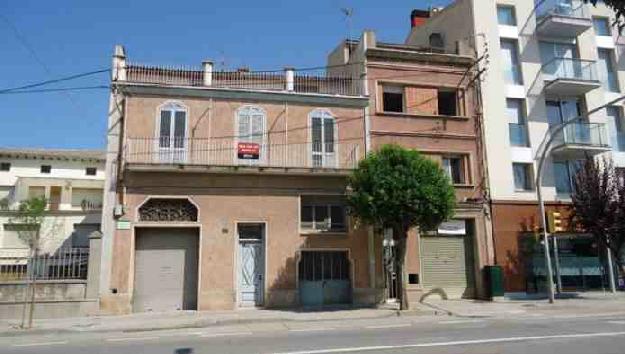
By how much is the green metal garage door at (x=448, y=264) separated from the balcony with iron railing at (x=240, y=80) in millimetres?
7047

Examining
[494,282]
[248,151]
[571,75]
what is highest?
[571,75]

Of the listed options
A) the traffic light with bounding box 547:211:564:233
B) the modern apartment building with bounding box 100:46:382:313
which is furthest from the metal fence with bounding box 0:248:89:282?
the traffic light with bounding box 547:211:564:233

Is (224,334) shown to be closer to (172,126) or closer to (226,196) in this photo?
(226,196)

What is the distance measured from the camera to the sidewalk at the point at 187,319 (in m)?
Result: 14.2

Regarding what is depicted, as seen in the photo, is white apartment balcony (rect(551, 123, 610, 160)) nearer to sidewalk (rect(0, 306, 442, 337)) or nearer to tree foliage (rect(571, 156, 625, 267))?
tree foliage (rect(571, 156, 625, 267))

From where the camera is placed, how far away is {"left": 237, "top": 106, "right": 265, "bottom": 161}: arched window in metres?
20.1

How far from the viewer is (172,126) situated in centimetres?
1967

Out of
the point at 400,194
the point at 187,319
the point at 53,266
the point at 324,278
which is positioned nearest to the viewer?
the point at 187,319

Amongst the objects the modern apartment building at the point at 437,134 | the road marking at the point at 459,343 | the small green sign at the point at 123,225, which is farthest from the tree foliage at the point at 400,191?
the small green sign at the point at 123,225

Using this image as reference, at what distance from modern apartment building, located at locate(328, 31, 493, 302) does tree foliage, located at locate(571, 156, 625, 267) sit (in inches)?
151

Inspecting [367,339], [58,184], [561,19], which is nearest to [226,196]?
[367,339]

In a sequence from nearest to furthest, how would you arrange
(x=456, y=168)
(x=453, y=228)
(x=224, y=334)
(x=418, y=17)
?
(x=224, y=334) → (x=453, y=228) → (x=456, y=168) → (x=418, y=17)

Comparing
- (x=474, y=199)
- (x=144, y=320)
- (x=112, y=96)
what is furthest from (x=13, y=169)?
(x=474, y=199)

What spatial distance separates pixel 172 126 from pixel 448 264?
1225 centimetres
